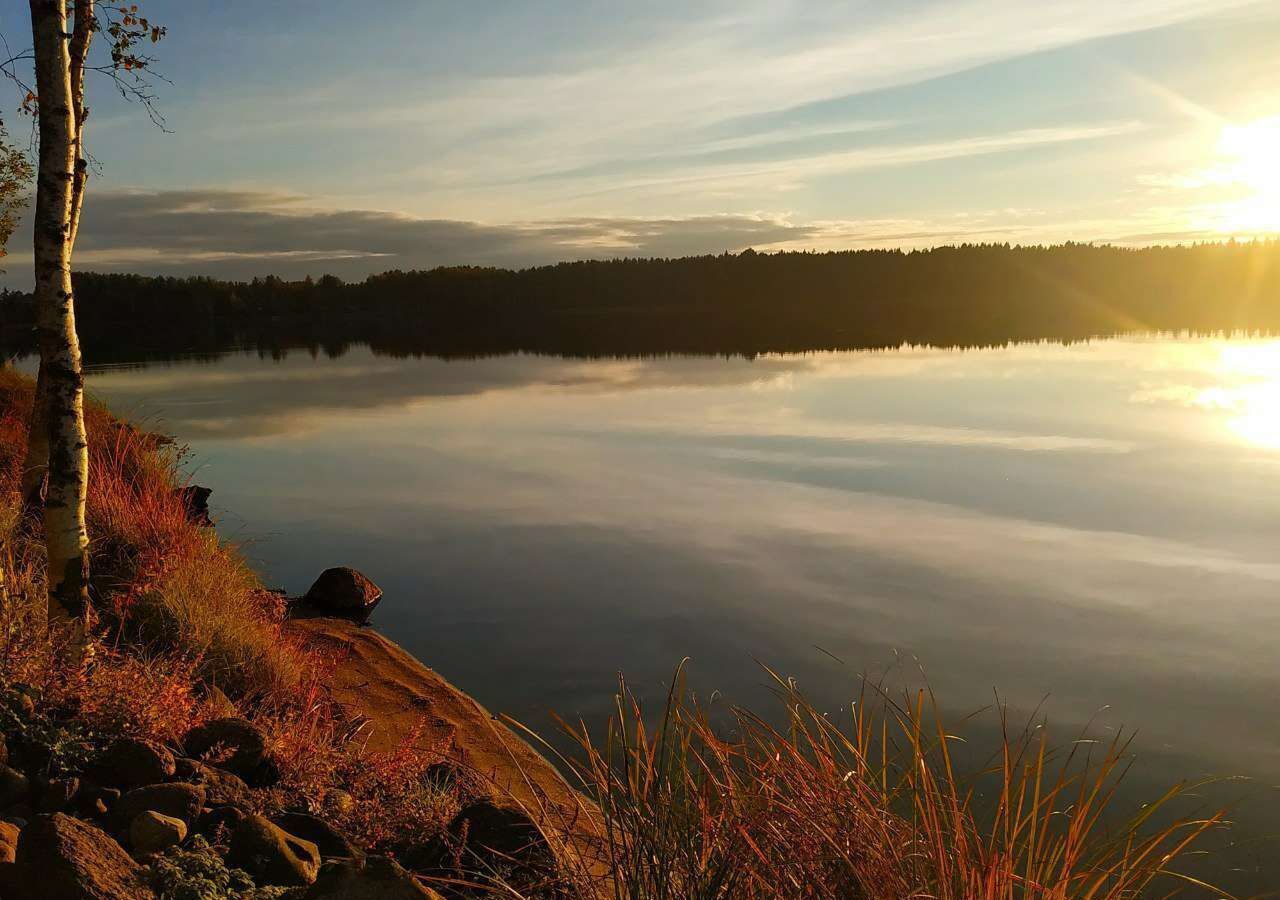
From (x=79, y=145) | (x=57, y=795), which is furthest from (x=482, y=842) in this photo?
(x=79, y=145)

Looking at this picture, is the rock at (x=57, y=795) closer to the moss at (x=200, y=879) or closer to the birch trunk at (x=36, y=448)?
the moss at (x=200, y=879)

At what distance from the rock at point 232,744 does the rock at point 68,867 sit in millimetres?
1765

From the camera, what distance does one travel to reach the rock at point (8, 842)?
4.17 metres

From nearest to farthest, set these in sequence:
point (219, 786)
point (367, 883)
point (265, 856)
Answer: point (367, 883) < point (265, 856) < point (219, 786)

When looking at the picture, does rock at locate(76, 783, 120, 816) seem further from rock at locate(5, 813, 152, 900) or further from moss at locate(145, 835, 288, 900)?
rock at locate(5, 813, 152, 900)

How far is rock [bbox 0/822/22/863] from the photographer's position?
4.17m

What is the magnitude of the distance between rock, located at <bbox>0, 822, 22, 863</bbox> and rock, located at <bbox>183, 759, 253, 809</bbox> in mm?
1045

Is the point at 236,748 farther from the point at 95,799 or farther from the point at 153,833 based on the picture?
the point at 153,833

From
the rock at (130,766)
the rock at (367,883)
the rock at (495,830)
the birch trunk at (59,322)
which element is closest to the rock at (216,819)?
the rock at (130,766)

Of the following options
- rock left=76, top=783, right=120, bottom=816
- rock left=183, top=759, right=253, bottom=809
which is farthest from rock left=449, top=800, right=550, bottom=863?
rock left=76, top=783, right=120, bottom=816

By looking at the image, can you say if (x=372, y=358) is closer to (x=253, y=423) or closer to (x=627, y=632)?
(x=253, y=423)

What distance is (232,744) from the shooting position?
6129 millimetres

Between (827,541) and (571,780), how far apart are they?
836cm

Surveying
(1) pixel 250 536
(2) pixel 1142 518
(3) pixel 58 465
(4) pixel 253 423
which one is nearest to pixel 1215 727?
(2) pixel 1142 518
